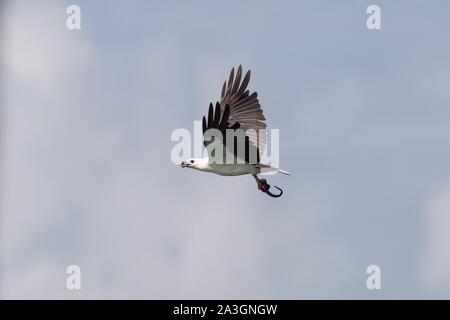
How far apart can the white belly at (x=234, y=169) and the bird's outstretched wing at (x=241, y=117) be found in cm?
33

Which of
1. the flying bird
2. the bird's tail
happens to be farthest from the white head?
the bird's tail

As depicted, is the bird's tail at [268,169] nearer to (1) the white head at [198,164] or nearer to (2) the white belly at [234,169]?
(2) the white belly at [234,169]

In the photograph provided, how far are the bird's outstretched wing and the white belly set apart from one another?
33cm

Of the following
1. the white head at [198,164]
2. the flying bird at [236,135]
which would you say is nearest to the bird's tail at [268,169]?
the flying bird at [236,135]

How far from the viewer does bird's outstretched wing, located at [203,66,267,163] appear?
110ft

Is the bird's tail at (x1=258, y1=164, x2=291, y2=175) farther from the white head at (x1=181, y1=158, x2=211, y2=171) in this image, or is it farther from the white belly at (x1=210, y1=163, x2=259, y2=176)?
the white head at (x1=181, y1=158, x2=211, y2=171)

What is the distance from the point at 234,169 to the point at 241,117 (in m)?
1.58

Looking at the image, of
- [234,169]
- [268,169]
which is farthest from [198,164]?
[268,169]

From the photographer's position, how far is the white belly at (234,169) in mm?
35125

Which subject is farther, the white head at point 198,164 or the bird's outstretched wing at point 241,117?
the white head at point 198,164
